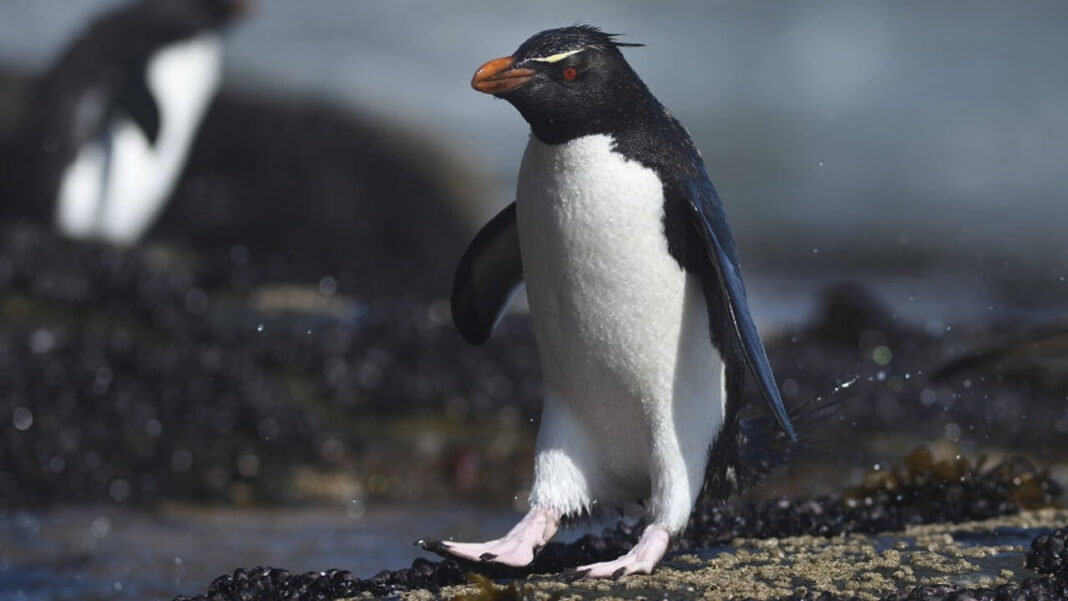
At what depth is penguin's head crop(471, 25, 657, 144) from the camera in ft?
11.8

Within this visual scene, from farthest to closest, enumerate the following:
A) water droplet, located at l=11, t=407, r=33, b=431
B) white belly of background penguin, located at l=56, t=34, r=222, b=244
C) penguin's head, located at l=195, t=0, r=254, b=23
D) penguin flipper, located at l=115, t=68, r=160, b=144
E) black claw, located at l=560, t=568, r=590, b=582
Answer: penguin's head, located at l=195, t=0, r=254, b=23, white belly of background penguin, located at l=56, t=34, r=222, b=244, penguin flipper, located at l=115, t=68, r=160, b=144, water droplet, located at l=11, t=407, r=33, b=431, black claw, located at l=560, t=568, r=590, b=582

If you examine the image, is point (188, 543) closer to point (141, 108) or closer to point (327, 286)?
point (327, 286)

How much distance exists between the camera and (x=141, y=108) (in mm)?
12852

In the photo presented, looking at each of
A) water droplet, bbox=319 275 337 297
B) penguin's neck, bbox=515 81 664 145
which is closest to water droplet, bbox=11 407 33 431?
water droplet, bbox=319 275 337 297

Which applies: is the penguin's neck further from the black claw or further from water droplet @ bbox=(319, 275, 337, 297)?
water droplet @ bbox=(319, 275, 337, 297)

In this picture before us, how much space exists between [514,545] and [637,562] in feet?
1.18

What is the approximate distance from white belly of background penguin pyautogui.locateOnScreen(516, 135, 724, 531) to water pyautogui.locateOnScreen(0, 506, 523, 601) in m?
1.83

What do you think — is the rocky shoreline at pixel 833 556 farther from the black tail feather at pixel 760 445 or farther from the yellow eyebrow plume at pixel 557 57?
the yellow eyebrow plume at pixel 557 57

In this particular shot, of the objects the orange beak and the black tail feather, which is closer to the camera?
the orange beak

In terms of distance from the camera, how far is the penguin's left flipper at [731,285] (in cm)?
366

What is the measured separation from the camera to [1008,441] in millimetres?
8188

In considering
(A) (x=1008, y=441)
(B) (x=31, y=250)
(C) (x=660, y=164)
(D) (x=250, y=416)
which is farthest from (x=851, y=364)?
(C) (x=660, y=164)

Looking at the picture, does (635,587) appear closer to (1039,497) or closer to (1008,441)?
(1039,497)

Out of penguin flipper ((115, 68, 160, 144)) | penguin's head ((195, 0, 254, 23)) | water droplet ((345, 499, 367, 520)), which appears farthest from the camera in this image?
penguin's head ((195, 0, 254, 23))
